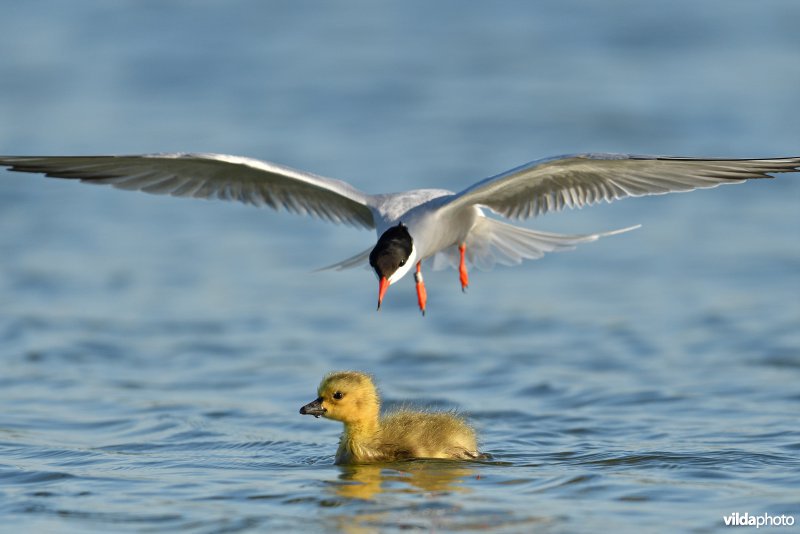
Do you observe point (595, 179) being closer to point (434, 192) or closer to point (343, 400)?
point (434, 192)

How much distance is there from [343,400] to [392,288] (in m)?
4.15

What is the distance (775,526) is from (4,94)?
12.8m

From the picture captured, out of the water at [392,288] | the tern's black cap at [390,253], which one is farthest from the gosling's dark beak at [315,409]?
the tern's black cap at [390,253]

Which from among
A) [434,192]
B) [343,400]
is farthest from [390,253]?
[434,192]

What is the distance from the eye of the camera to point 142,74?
56.0 ft

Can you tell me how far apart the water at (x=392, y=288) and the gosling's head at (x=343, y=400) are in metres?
0.30

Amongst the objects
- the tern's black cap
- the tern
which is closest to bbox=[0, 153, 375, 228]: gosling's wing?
the tern

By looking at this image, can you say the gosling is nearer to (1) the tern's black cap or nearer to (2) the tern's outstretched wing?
(1) the tern's black cap

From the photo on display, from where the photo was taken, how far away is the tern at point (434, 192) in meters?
6.98

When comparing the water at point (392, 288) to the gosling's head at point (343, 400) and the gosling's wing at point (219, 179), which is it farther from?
the gosling's wing at point (219, 179)

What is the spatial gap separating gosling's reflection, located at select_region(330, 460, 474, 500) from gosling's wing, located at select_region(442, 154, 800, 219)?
146 centimetres

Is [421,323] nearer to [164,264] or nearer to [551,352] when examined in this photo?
[551,352]

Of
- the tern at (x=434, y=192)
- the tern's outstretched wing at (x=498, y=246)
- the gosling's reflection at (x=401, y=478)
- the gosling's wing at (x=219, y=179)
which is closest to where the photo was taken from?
the gosling's reflection at (x=401, y=478)

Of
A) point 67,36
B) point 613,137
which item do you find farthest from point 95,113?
point 613,137
